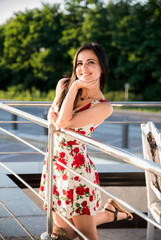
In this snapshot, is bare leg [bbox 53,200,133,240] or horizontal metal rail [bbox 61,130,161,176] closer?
horizontal metal rail [bbox 61,130,161,176]

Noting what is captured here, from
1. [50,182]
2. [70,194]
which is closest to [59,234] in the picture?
[70,194]

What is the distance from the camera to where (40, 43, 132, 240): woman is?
213cm

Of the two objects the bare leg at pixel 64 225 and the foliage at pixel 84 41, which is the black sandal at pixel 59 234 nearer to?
the bare leg at pixel 64 225

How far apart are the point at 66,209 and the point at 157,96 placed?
105 ft

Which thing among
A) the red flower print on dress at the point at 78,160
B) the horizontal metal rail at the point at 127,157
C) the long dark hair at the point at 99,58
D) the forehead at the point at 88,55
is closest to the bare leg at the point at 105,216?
the red flower print on dress at the point at 78,160

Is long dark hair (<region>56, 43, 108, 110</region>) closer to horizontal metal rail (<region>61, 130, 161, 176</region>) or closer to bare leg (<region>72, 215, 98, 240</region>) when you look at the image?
horizontal metal rail (<region>61, 130, 161, 176</region>)

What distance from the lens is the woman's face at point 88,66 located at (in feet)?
7.50

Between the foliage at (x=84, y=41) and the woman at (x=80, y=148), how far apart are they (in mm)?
21706

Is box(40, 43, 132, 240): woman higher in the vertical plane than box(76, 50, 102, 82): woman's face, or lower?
lower

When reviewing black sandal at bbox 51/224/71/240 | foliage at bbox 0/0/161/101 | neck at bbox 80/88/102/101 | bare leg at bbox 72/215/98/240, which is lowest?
black sandal at bbox 51/224/71/240

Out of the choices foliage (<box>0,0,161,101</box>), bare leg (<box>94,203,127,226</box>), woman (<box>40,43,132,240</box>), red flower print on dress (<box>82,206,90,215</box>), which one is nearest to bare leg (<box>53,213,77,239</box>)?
woman (<box>40,43,132,240</box>)

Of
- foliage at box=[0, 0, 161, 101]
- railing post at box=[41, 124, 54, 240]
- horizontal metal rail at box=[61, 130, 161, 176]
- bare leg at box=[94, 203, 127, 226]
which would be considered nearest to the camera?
horizontal metal rail at box=[61, 130, 161, 176]

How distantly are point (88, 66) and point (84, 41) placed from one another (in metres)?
33.3

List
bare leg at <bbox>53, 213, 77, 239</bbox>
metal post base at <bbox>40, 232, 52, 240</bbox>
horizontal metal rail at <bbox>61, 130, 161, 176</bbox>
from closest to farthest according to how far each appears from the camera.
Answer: horizontal metal rail at <bbox>61, 130, 161, 176</bbox>, metal post base at <bbox>40, 232, 52, 240</bbox>, bare leg at <bbox>53, 213, 77, 239</bbox>
